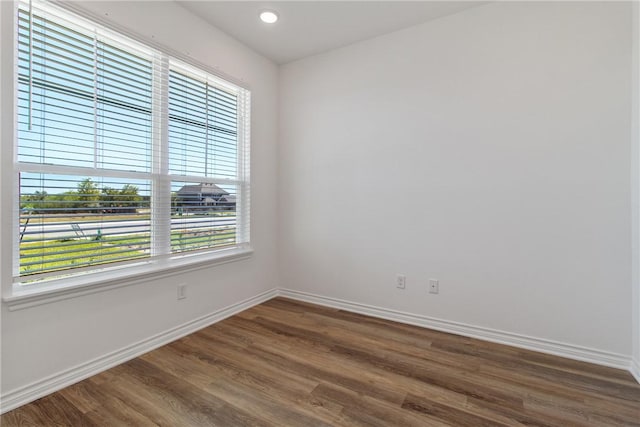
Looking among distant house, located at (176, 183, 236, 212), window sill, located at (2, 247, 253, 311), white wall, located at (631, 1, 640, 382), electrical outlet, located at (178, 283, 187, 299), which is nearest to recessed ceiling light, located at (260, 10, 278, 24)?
distant house, located at (176, 183, 236, 212)

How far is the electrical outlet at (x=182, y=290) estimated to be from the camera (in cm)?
248

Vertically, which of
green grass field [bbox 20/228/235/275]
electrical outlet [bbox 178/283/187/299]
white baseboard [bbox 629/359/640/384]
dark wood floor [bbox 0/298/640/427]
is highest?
green grass field [bbox 20/228/235/275]

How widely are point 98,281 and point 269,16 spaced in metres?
2.47

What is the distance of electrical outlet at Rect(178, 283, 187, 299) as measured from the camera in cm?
248

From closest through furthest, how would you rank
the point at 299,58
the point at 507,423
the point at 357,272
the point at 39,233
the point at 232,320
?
the point at 507,423 < the point at 39,233 < the point at 232,320 < the point at 357,272 < the point at 299,58

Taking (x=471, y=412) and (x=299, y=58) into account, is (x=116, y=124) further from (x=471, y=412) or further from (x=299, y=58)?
(x=471, y=412)

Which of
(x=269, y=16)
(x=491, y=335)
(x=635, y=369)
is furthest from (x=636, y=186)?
(x=269, y=16)

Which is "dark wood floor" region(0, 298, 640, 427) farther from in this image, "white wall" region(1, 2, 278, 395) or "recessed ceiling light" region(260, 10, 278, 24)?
"recessed ceiling light" region(260, 10, 278, 24)

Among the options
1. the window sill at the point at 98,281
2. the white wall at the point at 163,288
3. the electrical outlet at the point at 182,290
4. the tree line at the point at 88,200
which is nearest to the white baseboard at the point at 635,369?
the white wall at the point at 163,288

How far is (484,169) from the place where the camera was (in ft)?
7.98

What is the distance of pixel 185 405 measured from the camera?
5.40ft

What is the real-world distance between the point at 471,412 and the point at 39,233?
268 cm

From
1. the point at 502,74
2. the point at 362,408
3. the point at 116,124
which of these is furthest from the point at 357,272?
the point at 116,124

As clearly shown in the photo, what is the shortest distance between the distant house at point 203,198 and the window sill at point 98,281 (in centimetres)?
45
